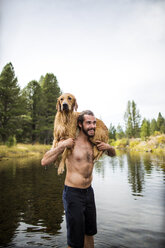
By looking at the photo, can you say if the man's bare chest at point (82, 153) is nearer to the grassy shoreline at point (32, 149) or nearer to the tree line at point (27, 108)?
the grassy shoreline at point (32, 149)

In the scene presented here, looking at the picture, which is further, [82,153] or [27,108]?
[27,108]

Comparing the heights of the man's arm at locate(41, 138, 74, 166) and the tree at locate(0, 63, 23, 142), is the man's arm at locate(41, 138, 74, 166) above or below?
below

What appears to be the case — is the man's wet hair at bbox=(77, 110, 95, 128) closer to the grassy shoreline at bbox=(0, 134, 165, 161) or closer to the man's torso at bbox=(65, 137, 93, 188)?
the man's torso at bbox=(65, 137, 93, 188)

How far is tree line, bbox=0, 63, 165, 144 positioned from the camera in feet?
86.3

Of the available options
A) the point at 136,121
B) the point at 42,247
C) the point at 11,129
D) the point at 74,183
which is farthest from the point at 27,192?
the point at 136,121

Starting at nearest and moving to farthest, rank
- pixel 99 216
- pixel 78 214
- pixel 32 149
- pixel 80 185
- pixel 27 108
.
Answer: pixel 78 214
pixel 80 185
pixel 99 216
pixel 32 149
pixel 27 108

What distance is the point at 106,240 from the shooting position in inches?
157

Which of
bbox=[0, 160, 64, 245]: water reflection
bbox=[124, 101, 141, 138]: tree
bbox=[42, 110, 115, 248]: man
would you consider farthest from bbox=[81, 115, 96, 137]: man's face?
bbox=[124, 101, 141, 138]: tree

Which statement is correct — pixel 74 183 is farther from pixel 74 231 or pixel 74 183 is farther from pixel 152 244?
pixel 152 244

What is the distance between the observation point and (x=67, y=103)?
2.66 metres

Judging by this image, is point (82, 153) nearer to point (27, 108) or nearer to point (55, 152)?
point (55, 152)

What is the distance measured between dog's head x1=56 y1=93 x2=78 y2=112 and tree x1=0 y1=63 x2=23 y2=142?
2441 cm

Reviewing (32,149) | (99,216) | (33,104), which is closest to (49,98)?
(33,104)

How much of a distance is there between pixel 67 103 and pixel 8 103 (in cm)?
2670
